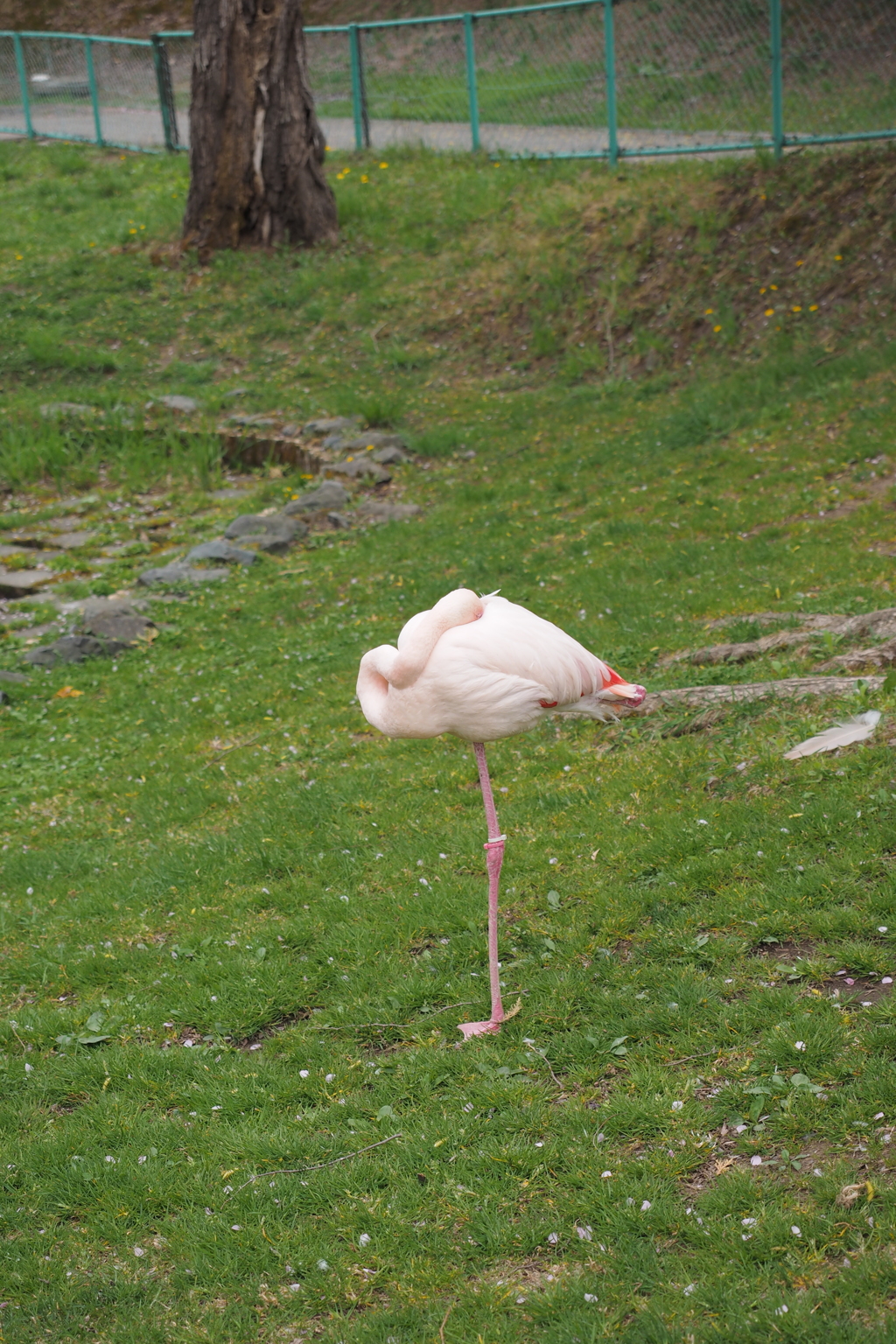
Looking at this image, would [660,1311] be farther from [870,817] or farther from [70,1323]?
[870,817]

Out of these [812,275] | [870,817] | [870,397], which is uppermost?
[812,275]

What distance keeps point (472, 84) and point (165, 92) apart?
7.12 meters

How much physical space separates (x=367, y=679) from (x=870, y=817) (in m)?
2.37

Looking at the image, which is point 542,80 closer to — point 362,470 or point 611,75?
point 611,75

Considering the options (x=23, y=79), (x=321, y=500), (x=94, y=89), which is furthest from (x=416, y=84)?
(x=321, y=500)

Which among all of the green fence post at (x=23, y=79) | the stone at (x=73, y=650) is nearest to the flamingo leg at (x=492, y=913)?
the stone at (x=73, y=650)

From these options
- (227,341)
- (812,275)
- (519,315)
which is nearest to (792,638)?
(812,275)

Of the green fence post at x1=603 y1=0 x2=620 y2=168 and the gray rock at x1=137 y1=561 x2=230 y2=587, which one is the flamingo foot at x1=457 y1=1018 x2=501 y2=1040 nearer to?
the gray rock at x1=137 y1=561 x2=230 y2=587

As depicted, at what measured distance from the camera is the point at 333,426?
1505 centimetres

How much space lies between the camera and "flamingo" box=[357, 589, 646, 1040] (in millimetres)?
4488

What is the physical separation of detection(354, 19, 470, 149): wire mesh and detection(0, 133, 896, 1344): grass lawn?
8755mm

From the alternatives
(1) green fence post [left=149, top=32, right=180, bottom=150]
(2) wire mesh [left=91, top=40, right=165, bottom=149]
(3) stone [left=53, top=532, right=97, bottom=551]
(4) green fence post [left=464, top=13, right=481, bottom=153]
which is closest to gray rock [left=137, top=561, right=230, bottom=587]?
(3) stone [left=53, top=532, right=97, bottom=551]

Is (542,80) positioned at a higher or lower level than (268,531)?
higher

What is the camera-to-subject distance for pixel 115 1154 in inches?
175
